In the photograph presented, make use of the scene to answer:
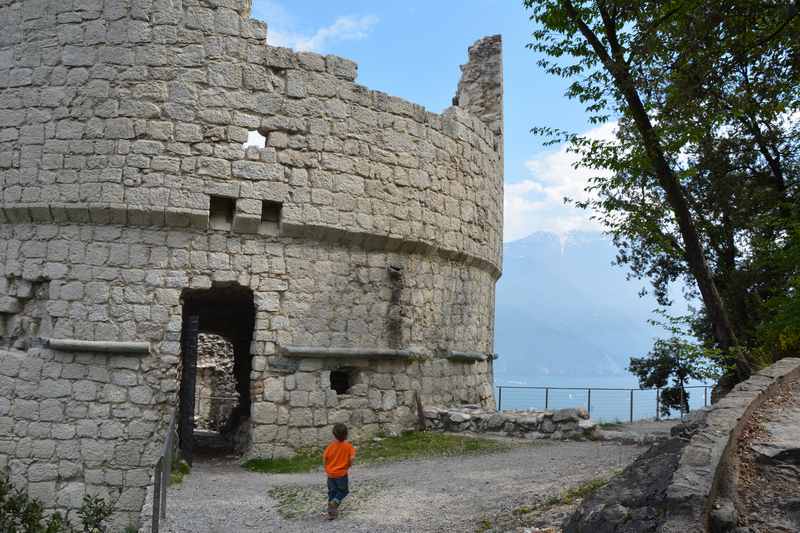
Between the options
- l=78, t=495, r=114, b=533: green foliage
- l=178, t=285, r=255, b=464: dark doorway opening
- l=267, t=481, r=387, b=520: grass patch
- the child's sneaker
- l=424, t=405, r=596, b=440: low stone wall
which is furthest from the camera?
l=424, t=405, r=596, b=440: low stone wall

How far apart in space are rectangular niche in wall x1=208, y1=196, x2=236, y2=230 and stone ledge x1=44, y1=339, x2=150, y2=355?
1.62 meters

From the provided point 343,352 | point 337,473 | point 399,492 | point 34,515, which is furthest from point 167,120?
point 399,492

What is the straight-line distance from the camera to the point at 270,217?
920cm

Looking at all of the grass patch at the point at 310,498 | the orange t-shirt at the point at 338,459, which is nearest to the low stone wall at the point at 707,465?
the orange t-shirt at the point at 338,459

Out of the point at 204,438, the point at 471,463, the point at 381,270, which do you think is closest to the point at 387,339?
the point at 381,270

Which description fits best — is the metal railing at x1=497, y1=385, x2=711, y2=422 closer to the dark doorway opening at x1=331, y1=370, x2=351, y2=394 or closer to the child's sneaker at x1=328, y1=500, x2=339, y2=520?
the dark doorway opening at x1=331, y1=370, x2=351, y2=394

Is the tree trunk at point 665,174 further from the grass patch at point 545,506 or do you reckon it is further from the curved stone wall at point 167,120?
the grass patch at point 545,506

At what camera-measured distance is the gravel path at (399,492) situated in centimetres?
582

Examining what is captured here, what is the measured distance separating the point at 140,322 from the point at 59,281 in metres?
1.09

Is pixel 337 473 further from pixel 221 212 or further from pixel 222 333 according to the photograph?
pixel 222 333

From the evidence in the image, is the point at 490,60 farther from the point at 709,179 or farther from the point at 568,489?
the point at 568,489

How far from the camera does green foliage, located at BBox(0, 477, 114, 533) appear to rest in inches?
284

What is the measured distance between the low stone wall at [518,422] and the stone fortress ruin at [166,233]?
21.8 inches

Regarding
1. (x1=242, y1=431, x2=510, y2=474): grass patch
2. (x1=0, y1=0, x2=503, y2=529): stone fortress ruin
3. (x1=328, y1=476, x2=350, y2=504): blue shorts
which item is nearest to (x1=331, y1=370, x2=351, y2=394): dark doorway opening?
(x1=0, y1=0, x2=503, y2=529): stone fortress ruin
